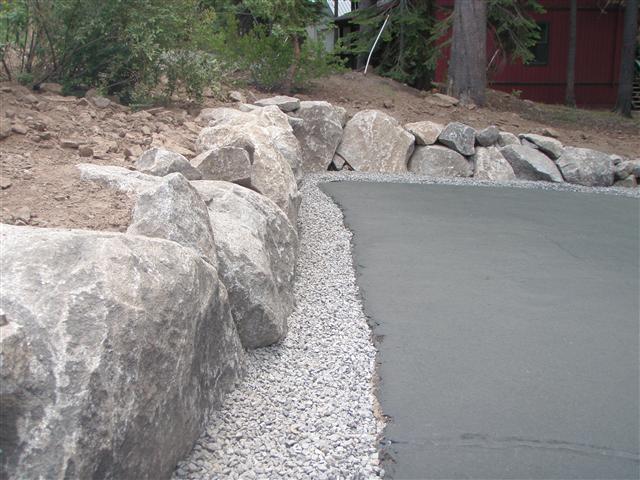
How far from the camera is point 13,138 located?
5.04m

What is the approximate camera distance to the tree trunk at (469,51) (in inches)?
510

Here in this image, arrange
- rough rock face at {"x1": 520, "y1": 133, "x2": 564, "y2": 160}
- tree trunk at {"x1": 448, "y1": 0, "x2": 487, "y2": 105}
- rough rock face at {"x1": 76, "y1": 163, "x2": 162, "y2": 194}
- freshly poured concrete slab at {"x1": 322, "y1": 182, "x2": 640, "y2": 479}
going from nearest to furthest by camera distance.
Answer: freshly poured concrete slab at {"x1": 322, "y1": 182, "x2": 640, "y2": 479} < rough rock face at {"x1": 76, "y1": 163, "x2": 162, "y2": 194} < rough rock face at {"x1": 520, "y1": 133, "x2": 564, "y2": 160} < tree trunk at {"x1": 448, "y1": 0, "x2": 487, "y2": 105}

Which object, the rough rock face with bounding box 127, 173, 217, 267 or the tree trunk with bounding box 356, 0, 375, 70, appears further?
the tree trunk with bounding box 356, 0, 375, 70

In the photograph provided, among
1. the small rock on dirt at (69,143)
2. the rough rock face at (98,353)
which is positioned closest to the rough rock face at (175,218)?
the rough rock face at (98,353)

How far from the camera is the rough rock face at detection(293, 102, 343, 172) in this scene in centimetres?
1031

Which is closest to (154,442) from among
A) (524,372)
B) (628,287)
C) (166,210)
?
(166,210)

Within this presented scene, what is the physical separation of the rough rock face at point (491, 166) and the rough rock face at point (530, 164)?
0.37 feet

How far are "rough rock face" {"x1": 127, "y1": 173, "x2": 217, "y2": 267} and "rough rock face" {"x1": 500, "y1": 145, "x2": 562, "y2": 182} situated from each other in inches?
319

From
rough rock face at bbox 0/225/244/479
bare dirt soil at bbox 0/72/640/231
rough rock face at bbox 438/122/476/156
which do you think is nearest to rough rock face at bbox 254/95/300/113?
bare dirt soil at bbox 0/72/640/231

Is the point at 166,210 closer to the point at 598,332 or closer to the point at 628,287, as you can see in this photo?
the point at 598,332

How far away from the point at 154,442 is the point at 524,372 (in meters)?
2.29

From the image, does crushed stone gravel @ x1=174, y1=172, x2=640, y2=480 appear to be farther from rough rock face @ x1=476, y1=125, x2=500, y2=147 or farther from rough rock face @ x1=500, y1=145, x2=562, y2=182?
rough rock face @ x1=476, y1=125, x2=500, y2=147

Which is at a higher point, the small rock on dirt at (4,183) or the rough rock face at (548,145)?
the small rock on dirt at (4,183)

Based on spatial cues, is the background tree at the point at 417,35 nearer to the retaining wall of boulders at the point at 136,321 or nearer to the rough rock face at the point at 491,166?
the rough rock face at the point at 491,166
